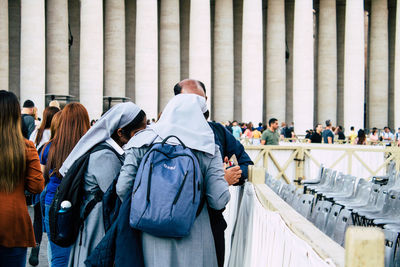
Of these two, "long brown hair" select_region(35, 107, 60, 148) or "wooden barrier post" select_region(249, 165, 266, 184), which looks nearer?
"wooden barrier post" select_region(249, 165, 266, 184)

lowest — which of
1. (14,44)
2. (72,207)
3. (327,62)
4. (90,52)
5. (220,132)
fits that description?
(72,207)

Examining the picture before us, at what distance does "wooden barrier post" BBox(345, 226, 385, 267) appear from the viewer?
10.4 ft

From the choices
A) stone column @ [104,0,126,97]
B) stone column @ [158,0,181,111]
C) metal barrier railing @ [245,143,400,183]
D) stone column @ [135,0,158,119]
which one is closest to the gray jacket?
metal barrier railing @ [245,143,400,183]

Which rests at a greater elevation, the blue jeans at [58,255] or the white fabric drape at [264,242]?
the white fabric drape at [264,242]

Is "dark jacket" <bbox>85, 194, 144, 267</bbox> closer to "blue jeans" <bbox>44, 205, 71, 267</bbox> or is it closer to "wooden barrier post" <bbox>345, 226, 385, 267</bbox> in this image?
"blue jeans" <bbox>44, 205, 71, 267</bbox>

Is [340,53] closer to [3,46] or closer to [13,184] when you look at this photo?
[3,46]

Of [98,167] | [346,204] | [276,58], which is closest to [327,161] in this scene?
[346,204]

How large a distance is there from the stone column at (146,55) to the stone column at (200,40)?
4.02m

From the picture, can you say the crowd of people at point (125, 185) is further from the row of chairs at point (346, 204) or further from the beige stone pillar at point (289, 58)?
the beige stone pillar at point (289, 58)

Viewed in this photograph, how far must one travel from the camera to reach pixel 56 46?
1817 inches

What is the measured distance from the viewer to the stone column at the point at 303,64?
51.0 meters

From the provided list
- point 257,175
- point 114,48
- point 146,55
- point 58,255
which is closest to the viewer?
point 58,255

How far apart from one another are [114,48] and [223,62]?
39.3 feet

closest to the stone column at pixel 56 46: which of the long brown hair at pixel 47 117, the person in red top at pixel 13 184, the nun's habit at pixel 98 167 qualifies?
the long brown hair at pixel 47 117
